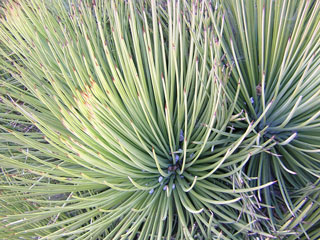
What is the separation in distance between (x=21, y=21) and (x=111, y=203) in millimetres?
553

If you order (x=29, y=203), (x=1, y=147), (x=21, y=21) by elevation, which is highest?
(x=21, y=21)

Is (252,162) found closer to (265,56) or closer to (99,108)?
(265,56)

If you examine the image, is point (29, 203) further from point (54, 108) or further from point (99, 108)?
point (99, 108)

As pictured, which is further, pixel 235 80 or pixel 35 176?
pixel 35 176

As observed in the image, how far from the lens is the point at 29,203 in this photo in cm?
76

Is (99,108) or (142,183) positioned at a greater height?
(99,108)

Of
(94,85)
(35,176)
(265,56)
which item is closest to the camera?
(94,85)

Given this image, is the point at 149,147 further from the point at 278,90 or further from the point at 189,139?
the point at 278,90

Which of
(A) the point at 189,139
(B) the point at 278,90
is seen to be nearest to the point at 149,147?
(A) the point at 189,139

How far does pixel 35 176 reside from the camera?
0.79 m

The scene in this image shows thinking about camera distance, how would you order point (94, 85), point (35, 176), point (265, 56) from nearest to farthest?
point (94, 85) → point (265, 56) → point (35, 176)

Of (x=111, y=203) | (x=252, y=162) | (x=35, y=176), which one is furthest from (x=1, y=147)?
(x=252, y=162)

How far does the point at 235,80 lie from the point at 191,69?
5.4 inches

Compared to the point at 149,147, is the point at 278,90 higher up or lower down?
higher up
